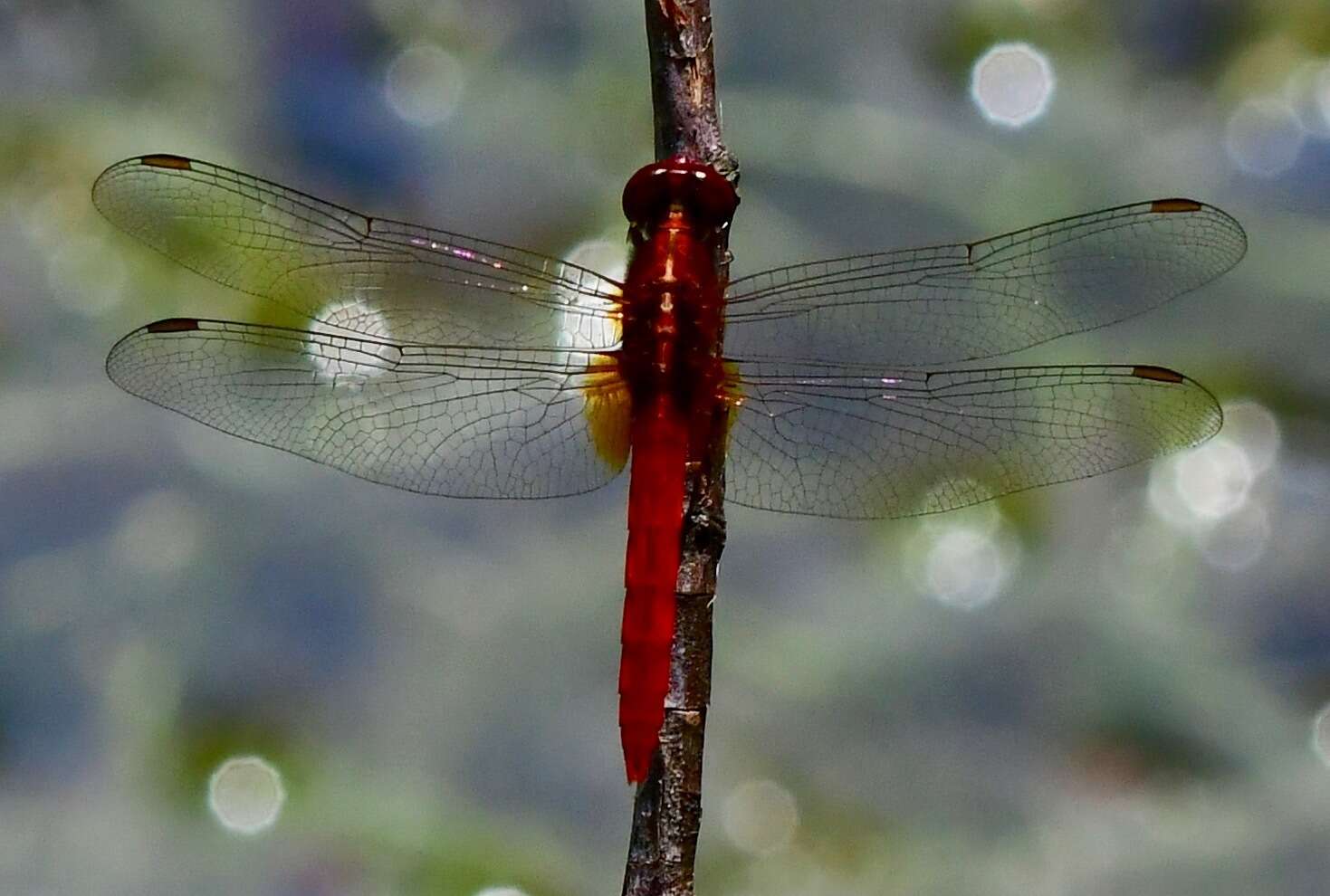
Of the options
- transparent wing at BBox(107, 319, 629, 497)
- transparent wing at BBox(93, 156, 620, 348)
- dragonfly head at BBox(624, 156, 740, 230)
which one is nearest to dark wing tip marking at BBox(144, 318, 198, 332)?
transparent wing at BBox(107, 319, 629, 497)

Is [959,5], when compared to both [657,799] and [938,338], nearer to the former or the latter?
[938,338]

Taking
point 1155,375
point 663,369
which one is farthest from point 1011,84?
point 663,369

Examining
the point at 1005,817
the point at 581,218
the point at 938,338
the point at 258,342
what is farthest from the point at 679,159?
the point at 1005,817

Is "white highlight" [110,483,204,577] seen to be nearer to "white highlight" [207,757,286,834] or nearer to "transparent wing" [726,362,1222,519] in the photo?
"white highlight" [207,757,286,834]

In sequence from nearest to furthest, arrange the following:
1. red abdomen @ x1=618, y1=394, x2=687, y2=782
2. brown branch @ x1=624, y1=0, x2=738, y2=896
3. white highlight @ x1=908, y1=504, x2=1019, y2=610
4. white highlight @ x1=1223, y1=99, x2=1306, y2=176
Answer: brown branch @ x1=624, y1=0, x2=738, y2=896 < red abdomen @ x1=618, y1=394, x2=687, y2=782 < white highlight @ x1=908, y1=504, x2=1019, y2=610 < white highlight @ x1=1223, y1=99, x2=1306, y2=176

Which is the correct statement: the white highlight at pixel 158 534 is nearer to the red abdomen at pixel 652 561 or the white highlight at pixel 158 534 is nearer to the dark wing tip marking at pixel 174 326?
the dark wing tip marking at pixel 174 326

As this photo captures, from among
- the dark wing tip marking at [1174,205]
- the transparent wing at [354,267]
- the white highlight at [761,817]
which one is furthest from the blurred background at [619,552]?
the dark wing tip marking at [1174,205]
